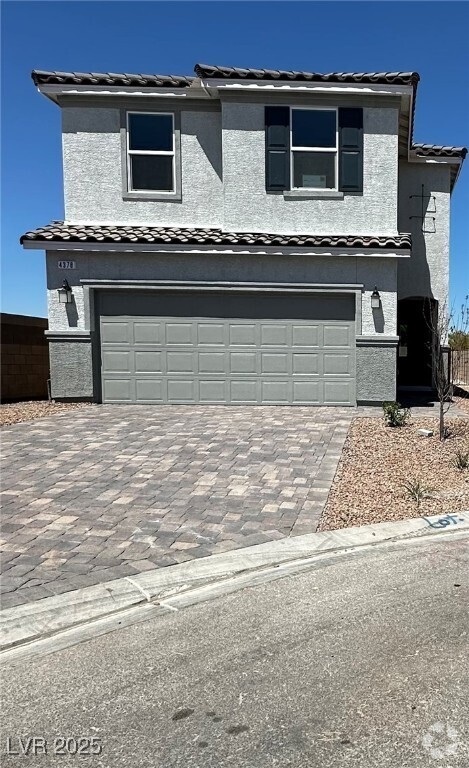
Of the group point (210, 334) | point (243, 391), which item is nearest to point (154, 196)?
point (210, 334)

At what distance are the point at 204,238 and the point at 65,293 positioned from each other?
339 centimetres

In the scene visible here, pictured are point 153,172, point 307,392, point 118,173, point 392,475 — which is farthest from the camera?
point 153,172

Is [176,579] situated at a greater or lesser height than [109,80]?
lesser

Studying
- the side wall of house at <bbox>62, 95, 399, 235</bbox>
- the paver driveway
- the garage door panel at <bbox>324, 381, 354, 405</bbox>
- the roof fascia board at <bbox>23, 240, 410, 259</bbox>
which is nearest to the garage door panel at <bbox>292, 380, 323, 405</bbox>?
the garage door panel at <bbox>324, 381, 354, 405</bbox>

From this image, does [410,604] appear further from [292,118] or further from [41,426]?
[292,118]

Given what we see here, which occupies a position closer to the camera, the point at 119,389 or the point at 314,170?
the point at 119,389

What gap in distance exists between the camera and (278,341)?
13.3 meters

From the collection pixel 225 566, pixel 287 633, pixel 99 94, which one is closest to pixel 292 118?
pixel 99 94

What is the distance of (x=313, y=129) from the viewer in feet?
44.1

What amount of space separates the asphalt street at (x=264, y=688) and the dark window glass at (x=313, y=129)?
455 inches

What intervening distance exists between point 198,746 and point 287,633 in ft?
3.89

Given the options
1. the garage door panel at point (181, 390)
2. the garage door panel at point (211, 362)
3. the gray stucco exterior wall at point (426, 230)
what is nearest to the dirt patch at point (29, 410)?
the garage door panel at point (181, 390)

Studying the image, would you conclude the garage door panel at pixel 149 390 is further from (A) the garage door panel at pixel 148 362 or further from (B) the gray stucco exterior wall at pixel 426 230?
(B) the gray stucco exterior wall at pixel 426 230

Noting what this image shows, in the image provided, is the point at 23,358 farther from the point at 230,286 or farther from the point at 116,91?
the point at 116,91
